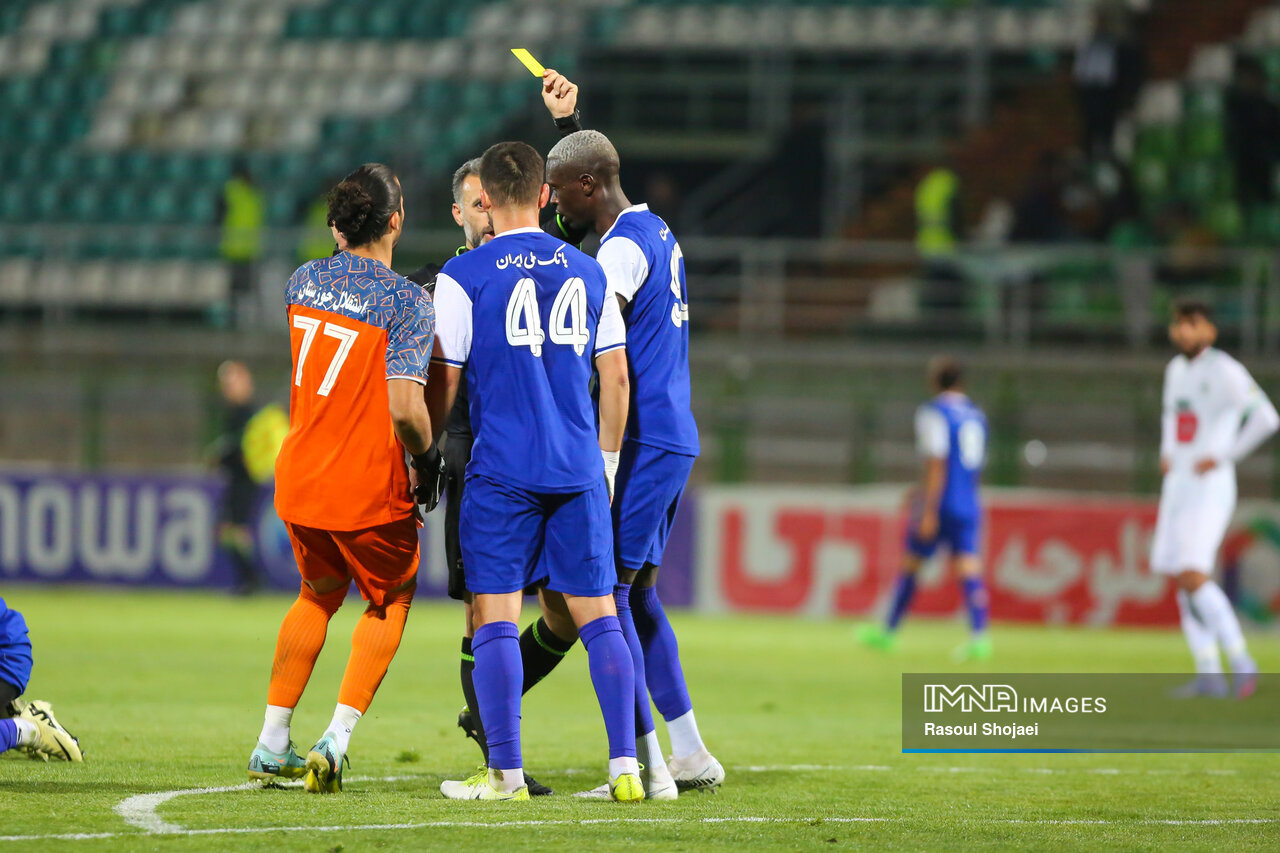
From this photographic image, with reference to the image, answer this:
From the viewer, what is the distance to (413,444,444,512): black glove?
5633mm

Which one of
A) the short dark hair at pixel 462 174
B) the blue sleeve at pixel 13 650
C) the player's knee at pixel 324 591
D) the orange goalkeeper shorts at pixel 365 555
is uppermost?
the short dark hair at pixel 462 174

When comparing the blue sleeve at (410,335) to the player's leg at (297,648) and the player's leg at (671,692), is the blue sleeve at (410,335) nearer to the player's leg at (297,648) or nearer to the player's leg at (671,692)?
the player's leg at (297,648)

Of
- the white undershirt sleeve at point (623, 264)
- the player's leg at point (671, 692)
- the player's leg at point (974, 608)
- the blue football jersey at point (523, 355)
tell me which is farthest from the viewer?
the player's leg at point (974, 608)

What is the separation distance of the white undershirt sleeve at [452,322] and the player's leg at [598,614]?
0.63 metres

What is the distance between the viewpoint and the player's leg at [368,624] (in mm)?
5723

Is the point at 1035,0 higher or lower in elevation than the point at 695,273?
higher

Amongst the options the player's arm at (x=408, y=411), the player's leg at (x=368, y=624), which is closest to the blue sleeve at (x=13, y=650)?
the player's leg at (x=368, y=624)

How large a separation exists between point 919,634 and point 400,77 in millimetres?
13446

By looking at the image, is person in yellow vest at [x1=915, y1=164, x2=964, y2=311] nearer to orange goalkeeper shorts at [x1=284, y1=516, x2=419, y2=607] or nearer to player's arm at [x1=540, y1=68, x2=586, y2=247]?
player's arm at [x1=540, y1=68, x2=586, y2=247]

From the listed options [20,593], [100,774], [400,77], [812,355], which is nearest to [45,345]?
[20,593]

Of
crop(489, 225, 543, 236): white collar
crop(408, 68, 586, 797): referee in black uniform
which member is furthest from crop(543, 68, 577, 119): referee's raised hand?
crop(489, 225, 543, 236): white collar

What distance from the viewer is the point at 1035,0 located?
2356 cm

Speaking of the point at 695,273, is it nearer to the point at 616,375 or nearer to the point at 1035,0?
the point at 1035,0

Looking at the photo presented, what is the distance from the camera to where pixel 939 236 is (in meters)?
20.3
